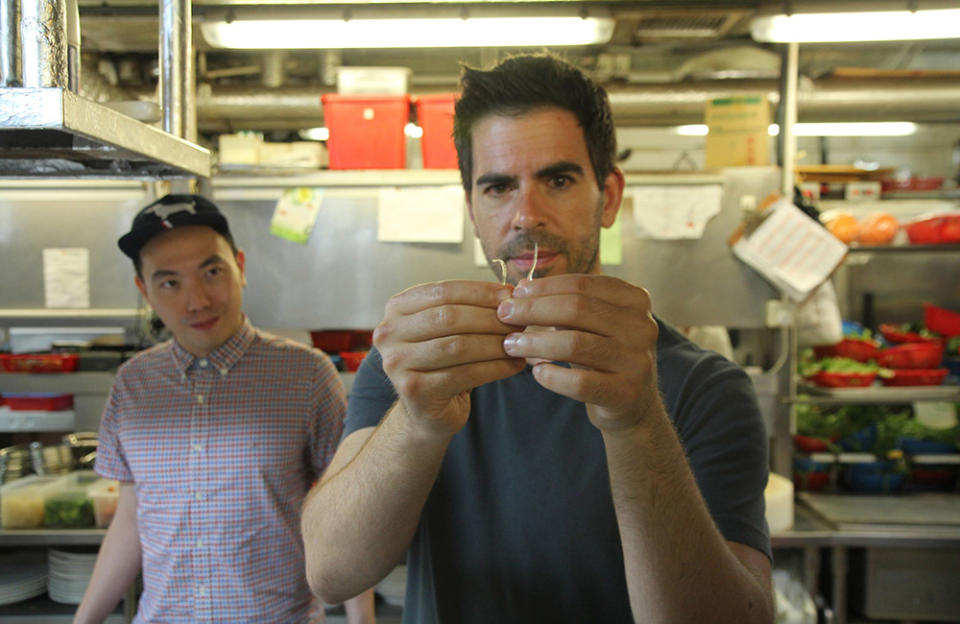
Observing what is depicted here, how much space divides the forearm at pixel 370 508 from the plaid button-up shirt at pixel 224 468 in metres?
0.57

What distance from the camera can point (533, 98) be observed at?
125 centimetres

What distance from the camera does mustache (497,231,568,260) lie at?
1196 mm

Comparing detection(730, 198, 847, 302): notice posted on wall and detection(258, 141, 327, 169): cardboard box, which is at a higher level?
detection(258, 141, 327, 169): cardboard box

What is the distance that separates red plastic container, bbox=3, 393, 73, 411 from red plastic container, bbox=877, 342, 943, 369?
3788 millimetres

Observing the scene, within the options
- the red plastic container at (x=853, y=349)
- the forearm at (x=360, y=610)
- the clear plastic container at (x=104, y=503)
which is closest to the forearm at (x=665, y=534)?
the forearm at (x=360, y=610)

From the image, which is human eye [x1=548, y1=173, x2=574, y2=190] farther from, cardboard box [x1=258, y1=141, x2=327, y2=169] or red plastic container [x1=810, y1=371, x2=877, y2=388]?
red plastic container [x1=810, y1=371, x2=877, y2=388]

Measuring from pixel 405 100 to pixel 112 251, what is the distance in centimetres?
153

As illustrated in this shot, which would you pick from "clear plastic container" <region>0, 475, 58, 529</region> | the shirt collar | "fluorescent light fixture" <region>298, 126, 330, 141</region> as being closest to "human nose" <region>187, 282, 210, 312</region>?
the shirt collar

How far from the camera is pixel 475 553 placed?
120 centimetres

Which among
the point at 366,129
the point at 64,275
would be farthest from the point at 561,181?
the point at 64,275

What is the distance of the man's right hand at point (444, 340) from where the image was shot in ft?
2.72

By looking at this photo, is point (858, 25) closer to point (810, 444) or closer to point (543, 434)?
point (810, 444)

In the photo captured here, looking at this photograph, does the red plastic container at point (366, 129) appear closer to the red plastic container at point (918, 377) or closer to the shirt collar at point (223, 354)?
the shirt collar at point (223, 354)

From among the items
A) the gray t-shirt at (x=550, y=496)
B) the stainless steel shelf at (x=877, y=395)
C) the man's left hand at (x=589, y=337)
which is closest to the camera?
the man's left hand at (x=589, y=337)
